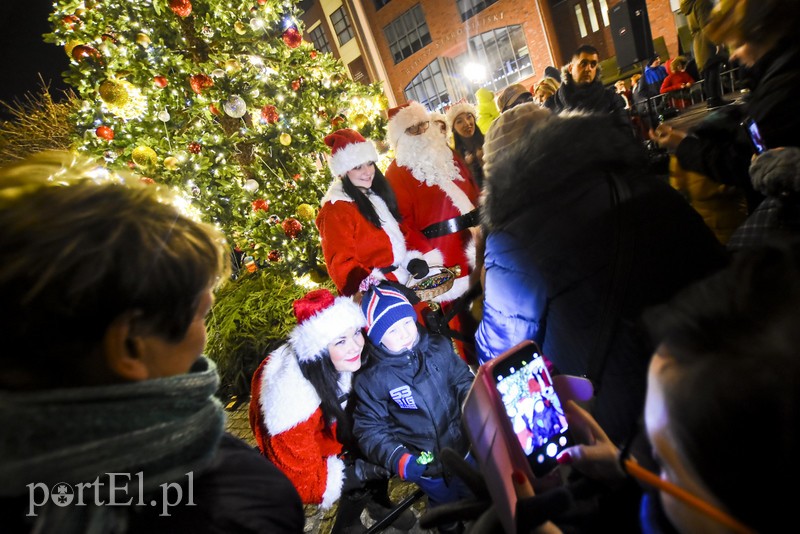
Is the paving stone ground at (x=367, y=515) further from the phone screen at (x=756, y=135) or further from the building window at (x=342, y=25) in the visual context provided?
the building window at (x=342, y=25)

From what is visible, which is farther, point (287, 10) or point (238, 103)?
point (287, 10)

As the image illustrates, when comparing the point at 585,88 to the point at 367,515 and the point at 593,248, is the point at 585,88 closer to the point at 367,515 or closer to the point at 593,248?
the point at 593,248

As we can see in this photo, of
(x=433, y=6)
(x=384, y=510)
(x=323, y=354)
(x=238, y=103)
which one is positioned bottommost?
(x=384, y=510)

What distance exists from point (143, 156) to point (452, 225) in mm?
3545

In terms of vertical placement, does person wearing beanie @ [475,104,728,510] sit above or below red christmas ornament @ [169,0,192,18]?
below

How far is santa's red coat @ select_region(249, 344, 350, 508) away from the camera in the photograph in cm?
198

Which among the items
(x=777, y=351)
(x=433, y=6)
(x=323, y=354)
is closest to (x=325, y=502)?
(x=323, y=354)

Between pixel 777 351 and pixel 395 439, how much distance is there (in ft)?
5.78

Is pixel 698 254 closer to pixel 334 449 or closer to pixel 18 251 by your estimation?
pixel 18 251

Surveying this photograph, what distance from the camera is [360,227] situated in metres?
3.10

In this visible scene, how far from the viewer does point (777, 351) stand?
54 centimetres

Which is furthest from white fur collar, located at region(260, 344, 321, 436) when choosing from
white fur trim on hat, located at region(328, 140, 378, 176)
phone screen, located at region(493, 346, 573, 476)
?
white fur trim on hat, located at region(328, 140, 378, 176)

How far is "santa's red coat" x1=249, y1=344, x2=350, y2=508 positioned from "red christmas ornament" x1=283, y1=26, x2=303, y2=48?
4.37 metres

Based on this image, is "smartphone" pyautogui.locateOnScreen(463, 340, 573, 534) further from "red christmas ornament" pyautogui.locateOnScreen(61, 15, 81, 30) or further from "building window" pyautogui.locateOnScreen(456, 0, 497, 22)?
"building window" pyautogui.locateOnScreen(456, 0, 497, 22)
